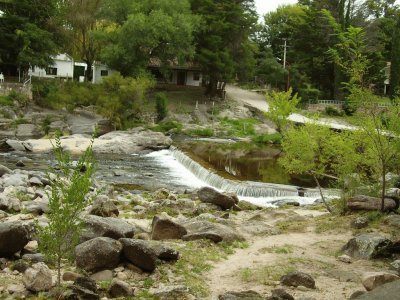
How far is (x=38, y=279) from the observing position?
862 centimetres

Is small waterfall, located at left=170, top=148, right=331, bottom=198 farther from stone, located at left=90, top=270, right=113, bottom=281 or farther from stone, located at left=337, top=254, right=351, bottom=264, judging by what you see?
stone, located at left=90, top=270, right=113, bottom=281

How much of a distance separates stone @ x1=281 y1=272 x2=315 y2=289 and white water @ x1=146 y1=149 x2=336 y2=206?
10.3 metres

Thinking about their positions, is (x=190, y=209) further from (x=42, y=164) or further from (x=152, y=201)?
(x=42, y=164)

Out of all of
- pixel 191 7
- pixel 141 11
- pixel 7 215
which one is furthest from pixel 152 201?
pixel 191 7

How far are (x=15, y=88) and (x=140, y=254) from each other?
3807 centimetres

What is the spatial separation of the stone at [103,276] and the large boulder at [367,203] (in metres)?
9.86

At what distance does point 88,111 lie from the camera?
43375 mm

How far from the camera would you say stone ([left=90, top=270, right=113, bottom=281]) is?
9625 millimetres

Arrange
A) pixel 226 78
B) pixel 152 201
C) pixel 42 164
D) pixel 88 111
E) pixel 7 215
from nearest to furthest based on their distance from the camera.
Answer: pixel 7 215, pixel 152 201, pixel 42 164, pixel 88 111, pixel 226 78

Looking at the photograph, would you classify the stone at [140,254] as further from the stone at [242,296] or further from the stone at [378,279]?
the stone at [378,279]

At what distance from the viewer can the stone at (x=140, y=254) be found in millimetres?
9984

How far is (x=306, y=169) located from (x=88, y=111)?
2954 centimetres

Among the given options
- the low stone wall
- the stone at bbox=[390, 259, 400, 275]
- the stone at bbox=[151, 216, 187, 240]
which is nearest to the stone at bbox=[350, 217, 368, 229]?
the stone at bbox=[390, 259, 400, 275]

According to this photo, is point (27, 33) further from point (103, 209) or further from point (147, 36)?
point (103, 209)
